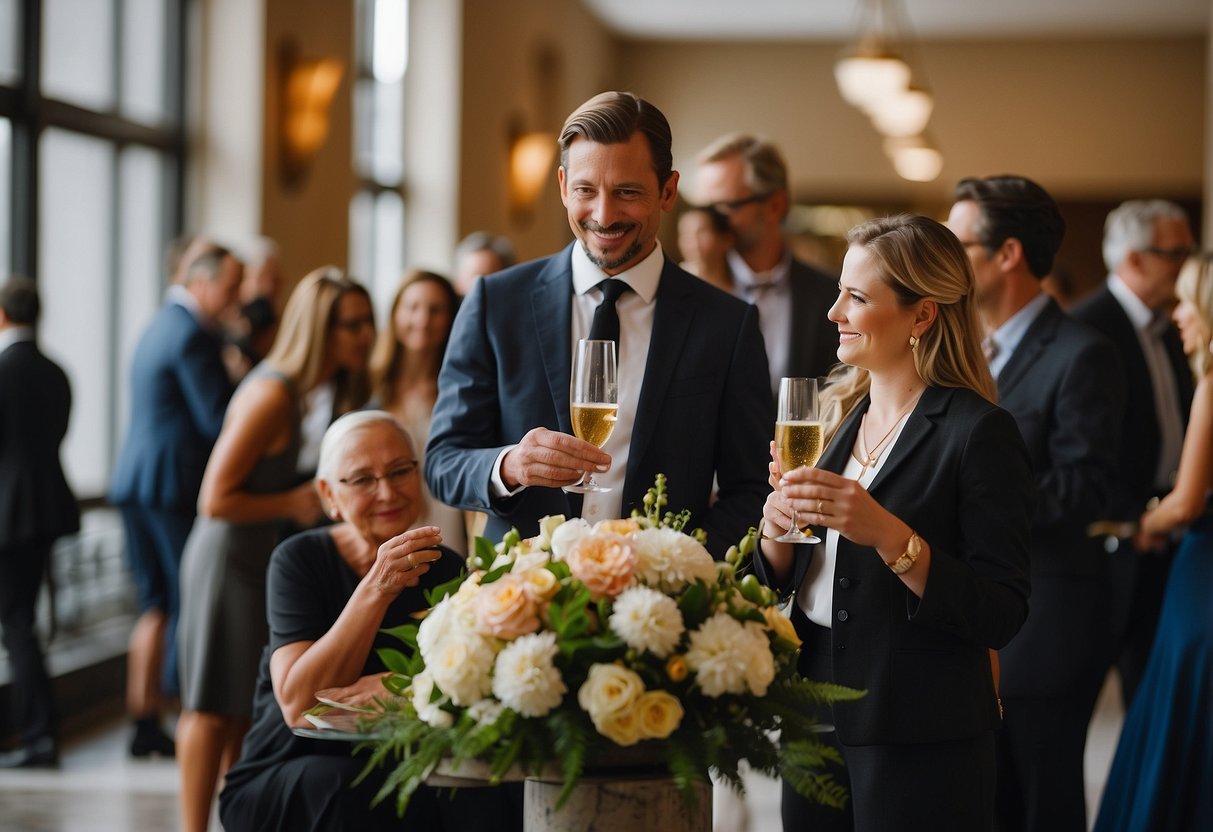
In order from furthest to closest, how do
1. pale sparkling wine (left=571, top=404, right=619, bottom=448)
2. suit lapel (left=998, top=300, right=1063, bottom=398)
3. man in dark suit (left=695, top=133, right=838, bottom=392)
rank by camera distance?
man in dark suit (left=695, top=133, right=838, bottom=392)
suit lapel (left=998, top=300, right=1063, bottom=398)
pale sparkling wine (left=571, top=404, right=619, bottom=448)

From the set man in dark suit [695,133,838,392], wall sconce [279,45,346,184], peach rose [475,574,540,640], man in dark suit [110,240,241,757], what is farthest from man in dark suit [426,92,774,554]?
wall sconce [279,45,346,184]

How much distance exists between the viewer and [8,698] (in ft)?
19.0

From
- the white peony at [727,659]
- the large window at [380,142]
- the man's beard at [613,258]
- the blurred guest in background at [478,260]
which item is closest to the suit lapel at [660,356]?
the man's beard at [613,258]

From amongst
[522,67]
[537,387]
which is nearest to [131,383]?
[537,387]

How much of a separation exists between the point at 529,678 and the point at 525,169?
10623mm

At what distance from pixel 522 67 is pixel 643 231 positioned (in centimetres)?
1002

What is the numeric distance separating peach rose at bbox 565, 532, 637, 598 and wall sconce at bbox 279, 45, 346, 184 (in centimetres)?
636

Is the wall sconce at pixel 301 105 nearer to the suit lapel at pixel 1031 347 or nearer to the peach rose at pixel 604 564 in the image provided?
the suit lapel at pixel 1031 347

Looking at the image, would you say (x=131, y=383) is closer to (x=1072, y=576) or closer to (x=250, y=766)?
(x=250, y=766)

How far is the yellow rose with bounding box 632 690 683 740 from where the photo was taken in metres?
1.77

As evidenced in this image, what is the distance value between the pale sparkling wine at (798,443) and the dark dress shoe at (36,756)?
4204 mm

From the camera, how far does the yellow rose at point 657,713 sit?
69.5 inches

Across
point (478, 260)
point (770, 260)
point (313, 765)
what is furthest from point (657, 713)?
point (478, 260)

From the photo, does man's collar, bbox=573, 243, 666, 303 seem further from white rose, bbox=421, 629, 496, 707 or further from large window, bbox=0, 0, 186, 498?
large window, bbox=0, 0, 186, 498
